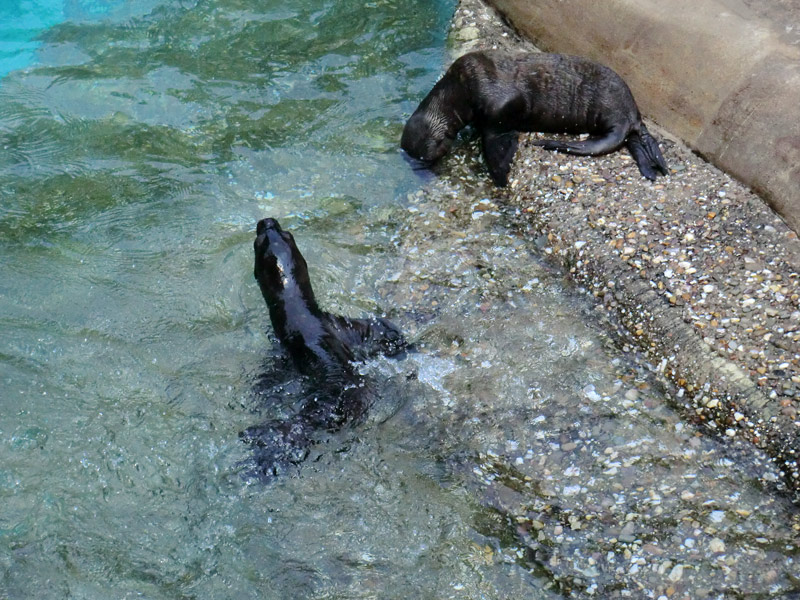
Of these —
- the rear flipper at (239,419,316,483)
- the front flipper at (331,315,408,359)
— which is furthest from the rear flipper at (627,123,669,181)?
the rear flipper at (239,419,316,483)

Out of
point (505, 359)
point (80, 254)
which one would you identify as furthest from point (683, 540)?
point (80, 254)

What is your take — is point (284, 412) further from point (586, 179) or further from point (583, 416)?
point (586, 179)

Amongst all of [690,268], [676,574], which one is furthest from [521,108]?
[676,574]

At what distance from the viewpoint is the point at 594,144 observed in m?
6.61

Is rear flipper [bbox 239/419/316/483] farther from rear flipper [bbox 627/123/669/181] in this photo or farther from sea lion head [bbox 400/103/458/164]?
rear flipper [bbox 627/123/669/181]

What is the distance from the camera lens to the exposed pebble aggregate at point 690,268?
15.3 ft

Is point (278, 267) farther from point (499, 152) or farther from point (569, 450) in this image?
point (499, 152)

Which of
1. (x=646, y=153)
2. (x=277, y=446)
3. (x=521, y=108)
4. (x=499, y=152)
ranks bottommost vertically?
(x=277, y=446)

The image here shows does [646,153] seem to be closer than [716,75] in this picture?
No

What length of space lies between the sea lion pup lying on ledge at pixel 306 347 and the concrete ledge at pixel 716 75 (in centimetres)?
306

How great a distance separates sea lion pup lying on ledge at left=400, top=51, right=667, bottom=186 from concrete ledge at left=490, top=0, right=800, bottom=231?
301mm

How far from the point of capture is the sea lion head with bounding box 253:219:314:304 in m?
5.32

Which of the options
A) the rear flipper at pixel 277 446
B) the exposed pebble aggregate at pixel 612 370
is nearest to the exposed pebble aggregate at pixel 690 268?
the exposed pebble aggregate at pixel 612 370

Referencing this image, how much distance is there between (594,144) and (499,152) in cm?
82
